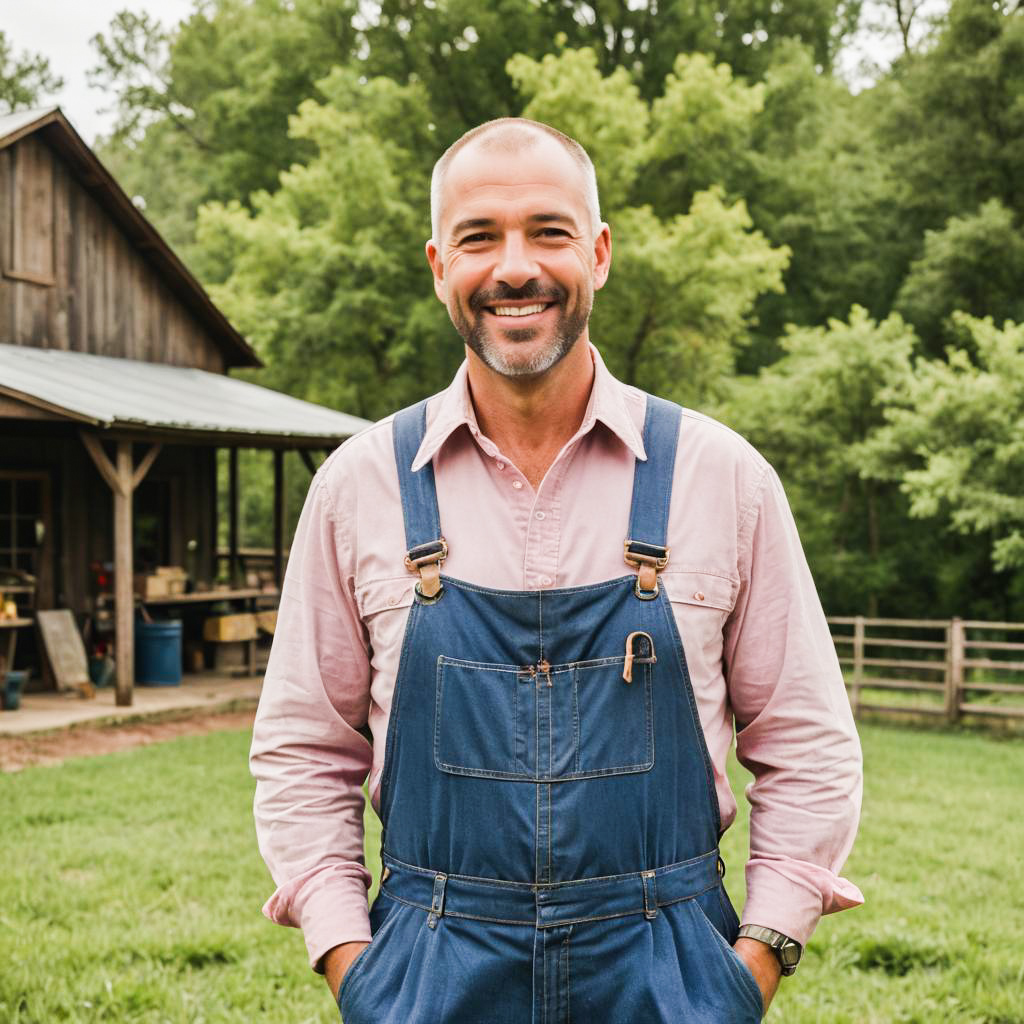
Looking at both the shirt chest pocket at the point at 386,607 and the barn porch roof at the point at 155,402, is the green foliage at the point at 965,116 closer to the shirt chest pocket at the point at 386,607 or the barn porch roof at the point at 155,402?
the barn porch roof at the point at 155,402

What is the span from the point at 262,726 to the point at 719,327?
21576 millimetres

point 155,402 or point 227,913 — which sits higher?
point 155,402

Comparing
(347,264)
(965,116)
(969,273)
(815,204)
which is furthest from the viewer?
(815,204)

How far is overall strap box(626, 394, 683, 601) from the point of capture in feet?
7.04

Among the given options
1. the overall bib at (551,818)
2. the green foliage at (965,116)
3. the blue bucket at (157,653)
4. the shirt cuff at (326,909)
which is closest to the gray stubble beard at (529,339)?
the overall bib at (551,818)

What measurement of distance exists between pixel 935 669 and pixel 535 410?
20779 millimetres

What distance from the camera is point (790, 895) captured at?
222cm

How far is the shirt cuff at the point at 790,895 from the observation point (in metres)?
2.20

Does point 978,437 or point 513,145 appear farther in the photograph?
point 978,437

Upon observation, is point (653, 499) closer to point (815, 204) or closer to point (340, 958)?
point (340, 958)

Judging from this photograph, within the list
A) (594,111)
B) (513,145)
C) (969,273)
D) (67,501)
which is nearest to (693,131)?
(594,111)

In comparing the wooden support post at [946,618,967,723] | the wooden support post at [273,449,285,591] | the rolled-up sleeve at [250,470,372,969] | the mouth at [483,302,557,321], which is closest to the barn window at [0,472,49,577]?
the wooden support post at [273,449,285,591]

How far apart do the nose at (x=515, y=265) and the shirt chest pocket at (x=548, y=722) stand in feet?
2.20

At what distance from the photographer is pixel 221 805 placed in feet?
29.6
